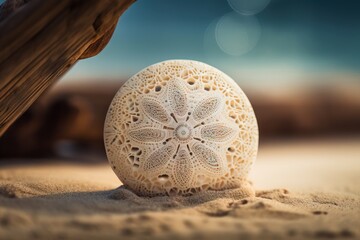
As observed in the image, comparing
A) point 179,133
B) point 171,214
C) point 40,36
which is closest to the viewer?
point 171,214

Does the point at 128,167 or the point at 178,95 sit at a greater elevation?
the point at 178,95

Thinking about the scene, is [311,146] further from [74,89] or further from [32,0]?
[32,0]

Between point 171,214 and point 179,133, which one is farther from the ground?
point 179,133

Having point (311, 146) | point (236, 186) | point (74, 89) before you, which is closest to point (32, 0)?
point (236, 186)

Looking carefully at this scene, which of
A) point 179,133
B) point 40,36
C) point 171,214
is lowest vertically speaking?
point 171,214

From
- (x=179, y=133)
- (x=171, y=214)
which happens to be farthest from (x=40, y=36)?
(x=171, y=214)

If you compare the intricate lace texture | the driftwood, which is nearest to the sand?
the intricate lace texture

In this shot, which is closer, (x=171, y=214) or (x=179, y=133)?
(x=171, y=214)

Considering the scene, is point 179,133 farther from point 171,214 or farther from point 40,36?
point 40,36
